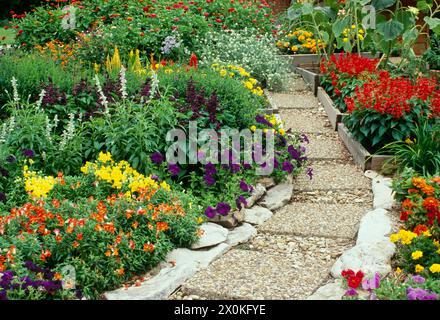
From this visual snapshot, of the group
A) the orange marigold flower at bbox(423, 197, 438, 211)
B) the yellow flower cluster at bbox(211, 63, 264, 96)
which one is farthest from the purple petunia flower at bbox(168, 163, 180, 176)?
the yellow flower cluster at bbox(211, 63, 264, 96)

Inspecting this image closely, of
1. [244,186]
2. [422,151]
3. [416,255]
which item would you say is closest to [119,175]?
[244,186]

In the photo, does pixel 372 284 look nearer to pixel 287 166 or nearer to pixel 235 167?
pixel 235 167

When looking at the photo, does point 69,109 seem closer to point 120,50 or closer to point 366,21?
point 120,50

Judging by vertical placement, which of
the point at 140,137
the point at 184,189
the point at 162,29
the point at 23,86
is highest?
the point at 162,29

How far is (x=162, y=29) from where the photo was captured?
29.8ft

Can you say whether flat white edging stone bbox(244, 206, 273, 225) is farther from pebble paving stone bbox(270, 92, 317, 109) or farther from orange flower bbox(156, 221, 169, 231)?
pebble paving stone bbox(270, 92, 317, 109)

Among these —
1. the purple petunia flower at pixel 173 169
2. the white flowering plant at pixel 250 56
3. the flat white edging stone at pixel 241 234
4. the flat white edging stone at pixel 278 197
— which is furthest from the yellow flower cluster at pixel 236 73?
the flat white edging stone at pixel 241 234

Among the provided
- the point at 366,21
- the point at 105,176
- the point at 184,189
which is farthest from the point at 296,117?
the point at 105,176

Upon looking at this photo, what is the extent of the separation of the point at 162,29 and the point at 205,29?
29.0 inches

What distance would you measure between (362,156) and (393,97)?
0.65 m

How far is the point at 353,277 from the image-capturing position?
3.75 metres

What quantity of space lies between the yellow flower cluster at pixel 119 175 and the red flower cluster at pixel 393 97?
2.49 m

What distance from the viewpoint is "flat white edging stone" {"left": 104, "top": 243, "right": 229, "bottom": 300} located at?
3785mm

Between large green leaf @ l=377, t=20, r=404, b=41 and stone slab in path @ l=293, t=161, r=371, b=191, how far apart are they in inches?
89.2
